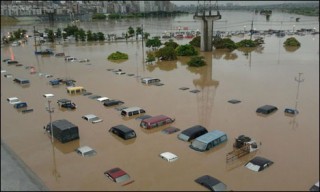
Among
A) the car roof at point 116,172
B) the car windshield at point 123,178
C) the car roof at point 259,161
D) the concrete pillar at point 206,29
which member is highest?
the concrete pillar at point 206,29

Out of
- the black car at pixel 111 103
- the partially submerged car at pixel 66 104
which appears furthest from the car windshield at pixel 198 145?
the partially submerged car at pixel 66 104

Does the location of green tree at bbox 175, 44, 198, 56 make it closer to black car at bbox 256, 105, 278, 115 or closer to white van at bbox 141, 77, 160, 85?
white van at bbox 141, 77, 160, 85

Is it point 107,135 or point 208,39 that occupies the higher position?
point 208,39

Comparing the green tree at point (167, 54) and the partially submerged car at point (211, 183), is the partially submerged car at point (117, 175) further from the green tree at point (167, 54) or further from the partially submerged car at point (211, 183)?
the green tree at point (167, 54)

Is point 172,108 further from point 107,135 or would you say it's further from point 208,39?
point 208,39

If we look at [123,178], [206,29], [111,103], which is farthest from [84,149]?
[206,29]

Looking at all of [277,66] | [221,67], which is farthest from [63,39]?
[277,66]
